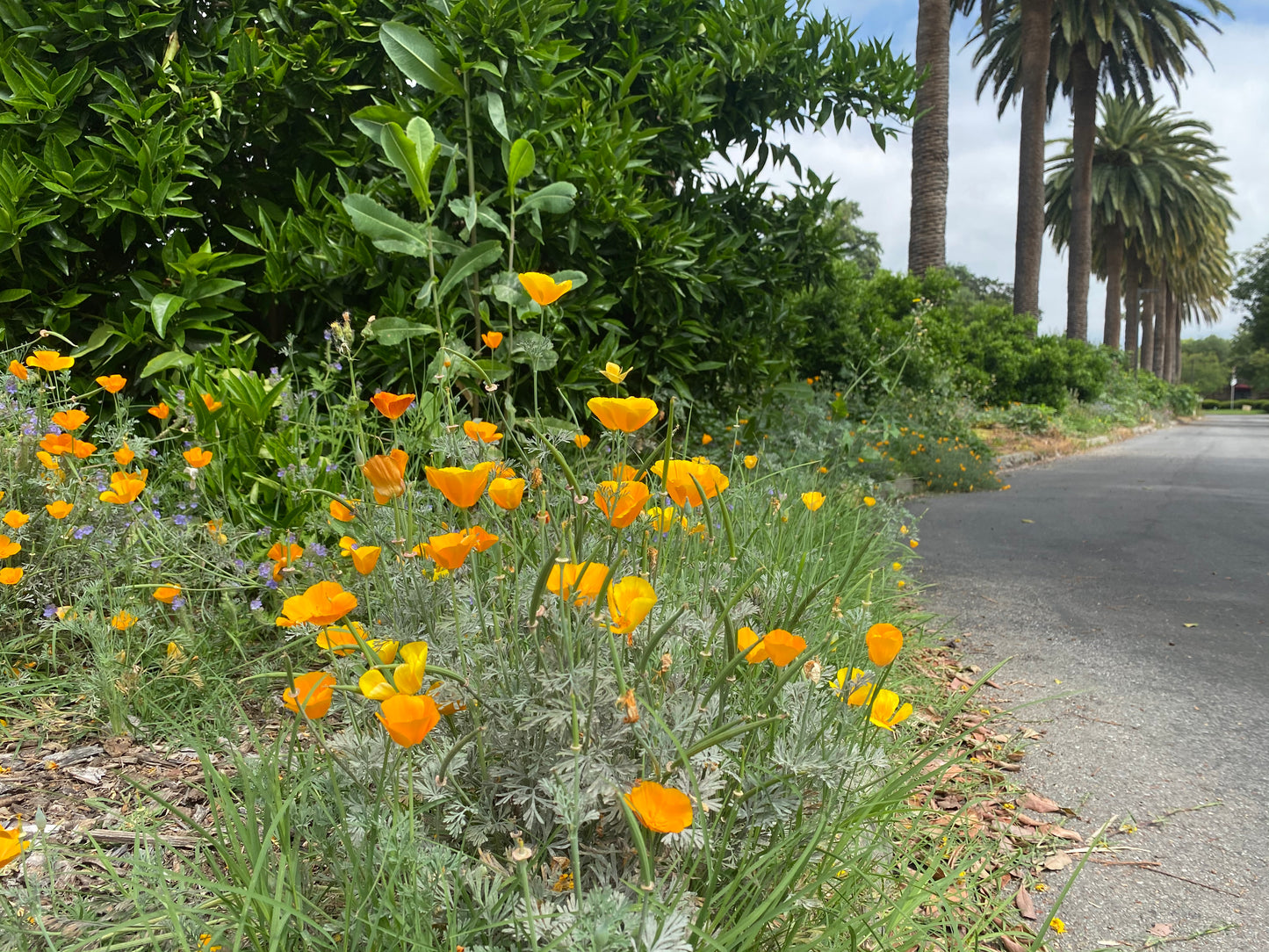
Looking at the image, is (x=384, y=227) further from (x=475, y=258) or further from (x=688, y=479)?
(x=688, y=479)

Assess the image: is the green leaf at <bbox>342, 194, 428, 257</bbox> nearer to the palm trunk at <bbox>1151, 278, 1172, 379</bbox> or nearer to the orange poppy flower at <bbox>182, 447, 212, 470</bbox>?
the orange poppy flower at <bbox>182, 447, 212, 470</bbox>

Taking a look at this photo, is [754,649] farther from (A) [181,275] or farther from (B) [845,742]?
(A) [181,275]

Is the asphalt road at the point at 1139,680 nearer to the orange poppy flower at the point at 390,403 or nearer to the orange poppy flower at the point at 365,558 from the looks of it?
the orange poppy flower at the point at 365,558

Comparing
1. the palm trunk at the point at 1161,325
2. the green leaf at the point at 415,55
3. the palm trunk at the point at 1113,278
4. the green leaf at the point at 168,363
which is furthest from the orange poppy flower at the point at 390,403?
the palm trunk at the point at 1161,325

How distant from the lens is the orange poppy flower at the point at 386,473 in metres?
1.20

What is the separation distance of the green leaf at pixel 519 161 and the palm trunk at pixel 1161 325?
44848mm

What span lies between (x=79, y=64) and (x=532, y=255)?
168cm

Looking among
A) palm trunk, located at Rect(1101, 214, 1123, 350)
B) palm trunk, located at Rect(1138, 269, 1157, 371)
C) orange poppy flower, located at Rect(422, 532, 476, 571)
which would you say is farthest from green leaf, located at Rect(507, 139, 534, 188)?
palm trunk, located at Rect(1138, 269, 1157, 371)

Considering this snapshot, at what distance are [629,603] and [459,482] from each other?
29 centimetres

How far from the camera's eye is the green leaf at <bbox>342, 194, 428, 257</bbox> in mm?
2324

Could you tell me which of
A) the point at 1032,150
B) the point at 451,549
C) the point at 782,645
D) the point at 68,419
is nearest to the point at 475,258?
the point at 68,419

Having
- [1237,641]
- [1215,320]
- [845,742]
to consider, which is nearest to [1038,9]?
[1237,641]

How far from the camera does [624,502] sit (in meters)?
1.15

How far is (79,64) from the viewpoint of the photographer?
257cm
